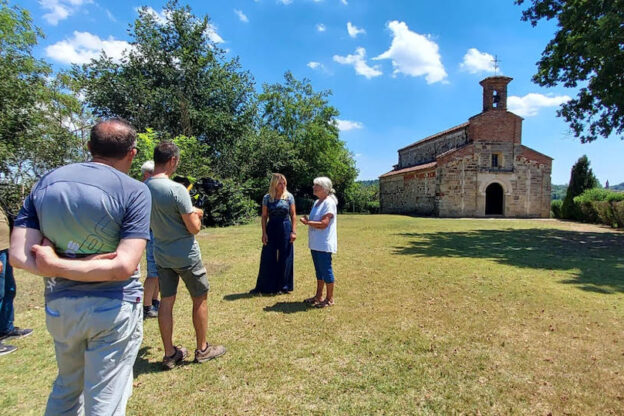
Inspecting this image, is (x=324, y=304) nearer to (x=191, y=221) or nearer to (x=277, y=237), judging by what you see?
(x=277, y=237)

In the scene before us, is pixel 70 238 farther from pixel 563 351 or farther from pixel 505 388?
pixel 563 351

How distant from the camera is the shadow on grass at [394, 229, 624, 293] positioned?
6742 millimetres

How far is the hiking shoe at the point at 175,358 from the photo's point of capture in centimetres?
322

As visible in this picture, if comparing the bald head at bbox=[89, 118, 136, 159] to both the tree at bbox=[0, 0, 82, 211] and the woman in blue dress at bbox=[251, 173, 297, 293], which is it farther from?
the tree at bbox=[0, 0, 82, 211]

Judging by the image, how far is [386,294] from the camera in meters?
5.56

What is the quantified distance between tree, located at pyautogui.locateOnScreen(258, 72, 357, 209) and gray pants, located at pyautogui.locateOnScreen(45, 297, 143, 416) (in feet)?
105

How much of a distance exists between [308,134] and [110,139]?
36588mm

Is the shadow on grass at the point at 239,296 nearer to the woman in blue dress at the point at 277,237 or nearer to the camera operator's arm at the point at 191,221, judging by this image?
the woman in blue dress at the point at 277,237

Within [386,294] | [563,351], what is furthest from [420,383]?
[386,294]

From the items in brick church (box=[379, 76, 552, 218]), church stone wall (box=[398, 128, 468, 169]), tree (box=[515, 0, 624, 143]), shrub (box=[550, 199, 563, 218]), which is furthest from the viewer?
church stone wall (box=[398, 128, 468, 169])

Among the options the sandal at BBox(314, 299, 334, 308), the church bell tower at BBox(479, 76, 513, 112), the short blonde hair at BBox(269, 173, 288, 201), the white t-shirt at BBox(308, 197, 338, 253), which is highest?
the church bell tower at BBox(479, 76, 513, 112)

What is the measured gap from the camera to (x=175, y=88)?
1997cm

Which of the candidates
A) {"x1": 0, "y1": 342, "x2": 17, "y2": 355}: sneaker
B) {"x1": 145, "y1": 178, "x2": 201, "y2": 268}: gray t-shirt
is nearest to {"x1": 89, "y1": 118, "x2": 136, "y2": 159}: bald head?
{"x1": 145, "y1": 178, "x2": 201, "y2": 268}: gray t-shirt

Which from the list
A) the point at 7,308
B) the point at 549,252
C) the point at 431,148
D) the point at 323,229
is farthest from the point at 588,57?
the point at 431,148
